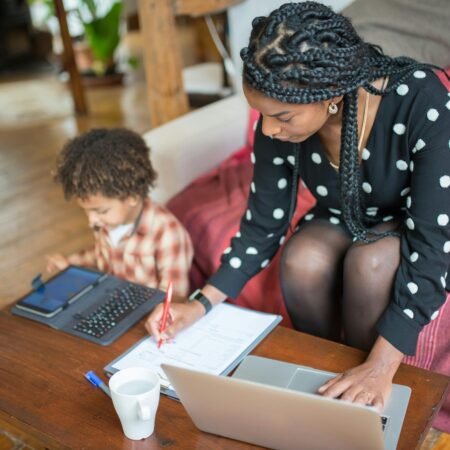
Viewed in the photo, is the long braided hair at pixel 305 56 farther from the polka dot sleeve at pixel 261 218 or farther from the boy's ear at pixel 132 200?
the boy's ear at pixel 132 200

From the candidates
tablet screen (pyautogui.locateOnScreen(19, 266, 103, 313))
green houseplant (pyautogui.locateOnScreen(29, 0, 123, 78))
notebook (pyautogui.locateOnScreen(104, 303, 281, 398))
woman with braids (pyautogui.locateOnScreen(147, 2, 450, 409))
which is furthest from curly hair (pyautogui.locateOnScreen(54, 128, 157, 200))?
green houseplant (pyautogui.locateOnScreen(29, 0, 123, 78))

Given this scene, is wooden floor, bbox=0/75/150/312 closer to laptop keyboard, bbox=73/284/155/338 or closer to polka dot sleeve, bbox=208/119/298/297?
laptop keyboard, bbox=73/284/155/338

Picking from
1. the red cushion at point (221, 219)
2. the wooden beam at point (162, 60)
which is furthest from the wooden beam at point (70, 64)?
the red cushion at point (221, 219)

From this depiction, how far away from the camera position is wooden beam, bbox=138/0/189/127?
2.03 m

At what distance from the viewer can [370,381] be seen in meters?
0.93

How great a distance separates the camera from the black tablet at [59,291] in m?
1.23

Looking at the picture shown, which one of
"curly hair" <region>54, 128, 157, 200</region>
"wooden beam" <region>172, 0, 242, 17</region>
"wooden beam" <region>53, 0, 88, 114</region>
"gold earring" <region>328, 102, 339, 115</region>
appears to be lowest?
"wooden beam" <region>53, 0, 88, 114</region>

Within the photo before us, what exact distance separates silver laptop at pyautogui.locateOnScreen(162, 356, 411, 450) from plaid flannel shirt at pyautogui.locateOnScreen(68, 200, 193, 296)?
2.08ft

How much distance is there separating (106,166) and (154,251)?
0.77ft

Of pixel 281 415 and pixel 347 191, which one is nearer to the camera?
pixel 281 415

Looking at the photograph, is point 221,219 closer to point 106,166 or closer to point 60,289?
point 106,166

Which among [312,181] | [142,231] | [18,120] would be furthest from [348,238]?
[18,120]

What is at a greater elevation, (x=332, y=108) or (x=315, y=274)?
(x=332, y=108)

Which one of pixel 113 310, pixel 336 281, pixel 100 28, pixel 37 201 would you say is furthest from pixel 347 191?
pixel 100 28
